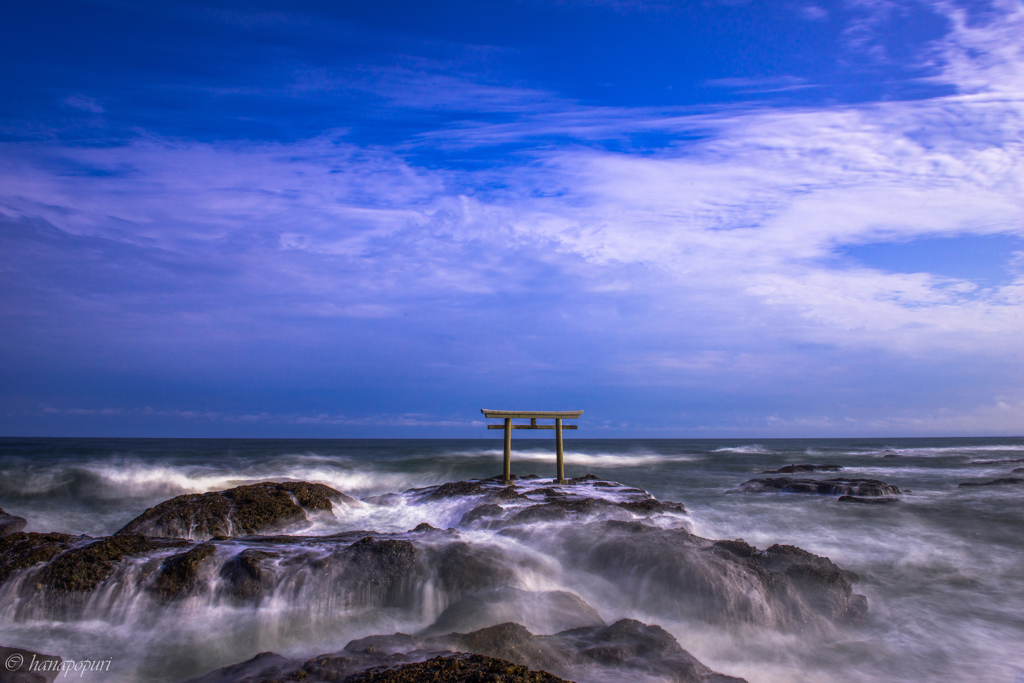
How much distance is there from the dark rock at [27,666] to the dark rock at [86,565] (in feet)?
5.19

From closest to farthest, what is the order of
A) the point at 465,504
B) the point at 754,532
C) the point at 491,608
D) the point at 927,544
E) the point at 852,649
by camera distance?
the point at 852,649
the point at 491,608
the point at 927,544
the point at 754,532
the point at 465,504

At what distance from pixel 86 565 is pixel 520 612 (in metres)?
5.70

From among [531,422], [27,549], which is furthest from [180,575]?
[531,422]

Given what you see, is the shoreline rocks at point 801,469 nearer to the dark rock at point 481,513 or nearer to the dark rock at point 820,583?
the dark rock at point 481,513

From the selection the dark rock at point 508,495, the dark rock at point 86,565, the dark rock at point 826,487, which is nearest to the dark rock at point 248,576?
the dark rock at point 86,565

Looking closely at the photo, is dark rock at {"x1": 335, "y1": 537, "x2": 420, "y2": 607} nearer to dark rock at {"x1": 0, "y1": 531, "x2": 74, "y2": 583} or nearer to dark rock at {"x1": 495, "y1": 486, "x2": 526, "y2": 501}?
dark rock at {"x1": 0, "y1": 531, "x2": 74, "y2": 583}

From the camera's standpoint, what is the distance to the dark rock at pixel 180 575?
703 cm

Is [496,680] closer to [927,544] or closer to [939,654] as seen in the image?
[939,654]

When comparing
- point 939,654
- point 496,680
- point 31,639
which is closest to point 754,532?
point 939,654

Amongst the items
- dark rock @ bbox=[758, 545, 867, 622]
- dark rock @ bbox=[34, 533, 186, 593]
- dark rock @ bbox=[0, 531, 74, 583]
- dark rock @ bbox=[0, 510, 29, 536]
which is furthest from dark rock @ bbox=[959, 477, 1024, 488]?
dark rock @ bbox=[0, 510, 29, 536]

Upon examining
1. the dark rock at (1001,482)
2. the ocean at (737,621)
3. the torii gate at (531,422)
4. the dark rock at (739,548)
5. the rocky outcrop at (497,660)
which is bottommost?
the dark rock at (1001,482)

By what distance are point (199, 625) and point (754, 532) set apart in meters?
10.4

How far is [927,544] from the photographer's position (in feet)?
34.9

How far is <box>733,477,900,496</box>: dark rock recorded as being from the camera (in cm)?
1644
